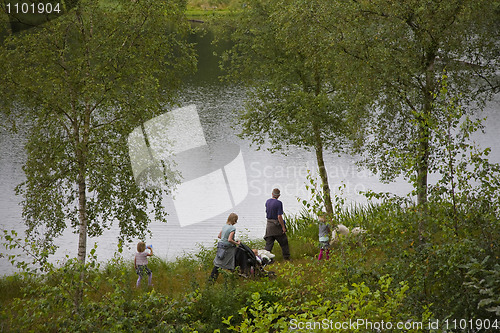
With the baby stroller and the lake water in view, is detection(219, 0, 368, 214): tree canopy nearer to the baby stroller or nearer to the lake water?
the lake water

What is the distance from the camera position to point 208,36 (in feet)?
206

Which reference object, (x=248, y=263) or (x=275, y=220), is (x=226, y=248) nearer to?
(x=248, y=263)

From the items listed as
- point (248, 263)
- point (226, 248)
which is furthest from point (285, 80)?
point (226, 248)

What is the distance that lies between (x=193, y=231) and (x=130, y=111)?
37.2 ft

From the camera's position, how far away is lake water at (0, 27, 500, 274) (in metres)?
20.1

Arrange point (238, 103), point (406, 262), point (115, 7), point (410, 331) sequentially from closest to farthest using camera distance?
point (410, 331), point (406, 262), point (115, 7), point (238, 103)

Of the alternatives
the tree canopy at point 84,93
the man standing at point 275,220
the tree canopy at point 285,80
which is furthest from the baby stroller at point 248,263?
the tree canopy at point 285,80

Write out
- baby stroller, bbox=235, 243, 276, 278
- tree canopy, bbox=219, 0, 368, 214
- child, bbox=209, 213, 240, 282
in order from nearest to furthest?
child, bbox=209, 213, 240, 282 → baby stroller, bbox=235, 243, 276, 278 → tree canopy, bbox=219, 0, 368, 214

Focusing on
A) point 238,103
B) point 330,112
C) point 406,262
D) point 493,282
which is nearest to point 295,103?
point 330,112

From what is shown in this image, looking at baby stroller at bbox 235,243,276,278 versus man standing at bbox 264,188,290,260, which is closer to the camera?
baby stroller at bbox 235,243,276,278

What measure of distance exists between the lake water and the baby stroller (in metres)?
4.96

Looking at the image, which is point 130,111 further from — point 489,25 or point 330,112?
point 489,25

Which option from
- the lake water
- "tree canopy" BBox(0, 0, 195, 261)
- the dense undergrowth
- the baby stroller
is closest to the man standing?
the baby stroller

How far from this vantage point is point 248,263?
11594 millimetres
